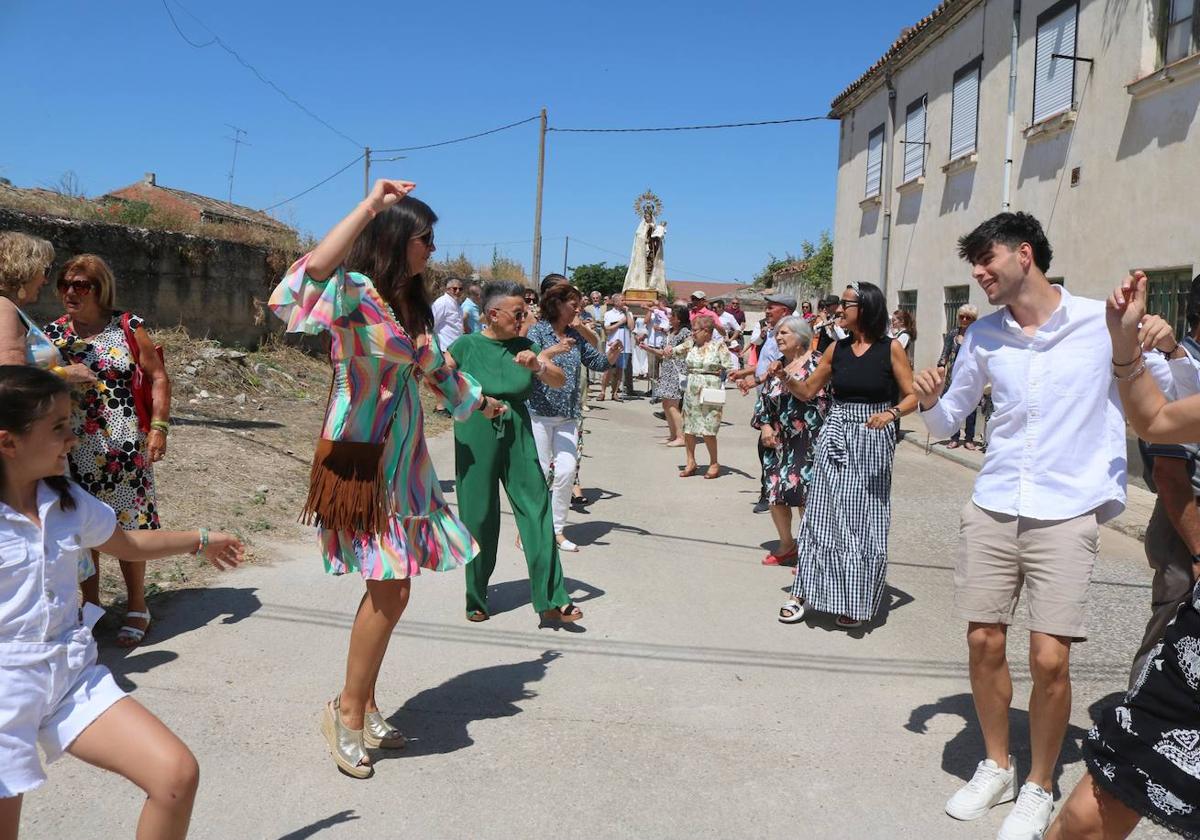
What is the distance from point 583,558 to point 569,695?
8.70 feet

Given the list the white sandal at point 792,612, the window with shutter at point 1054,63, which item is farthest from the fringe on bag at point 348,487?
the window with shutter at point 1054,63

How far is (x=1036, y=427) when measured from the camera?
3461 mm

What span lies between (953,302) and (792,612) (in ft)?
43.4

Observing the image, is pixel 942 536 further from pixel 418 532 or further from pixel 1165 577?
pixel 418 532

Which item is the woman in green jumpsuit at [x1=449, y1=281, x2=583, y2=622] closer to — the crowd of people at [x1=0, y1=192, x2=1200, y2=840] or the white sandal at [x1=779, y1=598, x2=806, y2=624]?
the crowd of people at [x1=0, y1=192, x2=1200, y2=840]

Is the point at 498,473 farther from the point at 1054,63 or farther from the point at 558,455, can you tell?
the point at 1054,63

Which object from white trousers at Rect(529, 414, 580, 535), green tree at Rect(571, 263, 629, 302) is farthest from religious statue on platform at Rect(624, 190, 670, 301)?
green tree at Rect(571, 263, 629, 302)

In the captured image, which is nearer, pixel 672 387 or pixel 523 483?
pixel 523 483

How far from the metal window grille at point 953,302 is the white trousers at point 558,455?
1173cm

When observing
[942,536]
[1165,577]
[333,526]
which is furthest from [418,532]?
[942,536]

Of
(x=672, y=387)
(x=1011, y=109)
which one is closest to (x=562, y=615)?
(x=672, y=387)

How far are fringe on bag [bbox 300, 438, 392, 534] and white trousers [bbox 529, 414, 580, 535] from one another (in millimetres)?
3579

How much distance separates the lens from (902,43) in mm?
19625

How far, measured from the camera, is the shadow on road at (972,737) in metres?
3.83
